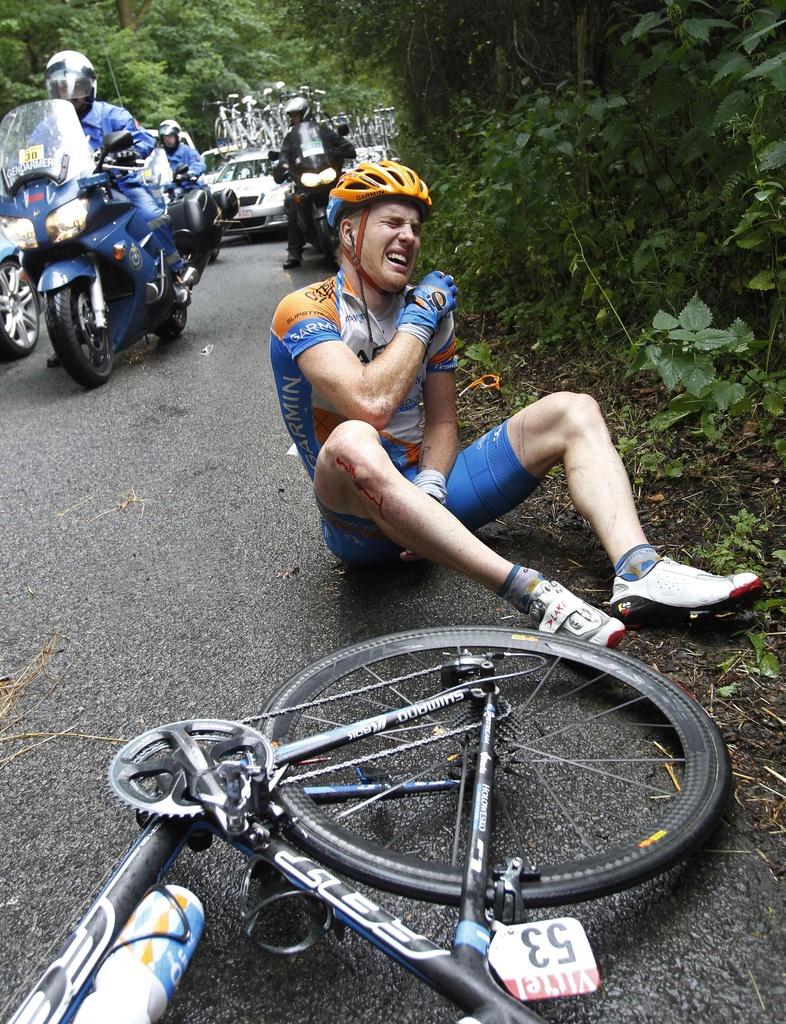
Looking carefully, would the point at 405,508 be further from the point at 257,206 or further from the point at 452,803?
the point at 257,206

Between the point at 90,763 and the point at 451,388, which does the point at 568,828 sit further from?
the point at 451,388

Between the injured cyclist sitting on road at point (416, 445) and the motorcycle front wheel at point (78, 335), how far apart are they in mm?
3462

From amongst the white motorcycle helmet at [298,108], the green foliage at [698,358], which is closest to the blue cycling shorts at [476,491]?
the green foliage at [698,358]

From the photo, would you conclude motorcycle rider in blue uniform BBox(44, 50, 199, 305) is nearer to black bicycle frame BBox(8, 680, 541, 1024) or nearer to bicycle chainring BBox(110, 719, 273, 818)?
bicycle chainring BBox(110, 719, 273, 818)

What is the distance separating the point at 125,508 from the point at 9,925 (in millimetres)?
2629

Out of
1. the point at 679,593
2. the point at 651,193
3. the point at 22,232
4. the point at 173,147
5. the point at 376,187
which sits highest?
the point at 376,187

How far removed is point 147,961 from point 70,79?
6.80 metres

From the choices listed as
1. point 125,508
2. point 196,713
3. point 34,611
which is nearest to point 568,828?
point 196,713

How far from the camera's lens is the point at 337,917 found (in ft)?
4.83

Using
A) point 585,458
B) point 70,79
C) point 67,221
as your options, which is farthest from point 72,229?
point 585,458

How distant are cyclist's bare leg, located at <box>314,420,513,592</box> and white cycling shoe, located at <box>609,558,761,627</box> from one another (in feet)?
1.27

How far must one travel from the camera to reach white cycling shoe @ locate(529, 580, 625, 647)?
7.86 ft

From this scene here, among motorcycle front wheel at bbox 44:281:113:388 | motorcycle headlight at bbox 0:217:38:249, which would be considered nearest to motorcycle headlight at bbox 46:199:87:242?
motorcycle headlight at bbox 0:217:38:249

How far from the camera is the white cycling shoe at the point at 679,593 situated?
253 centimetres
